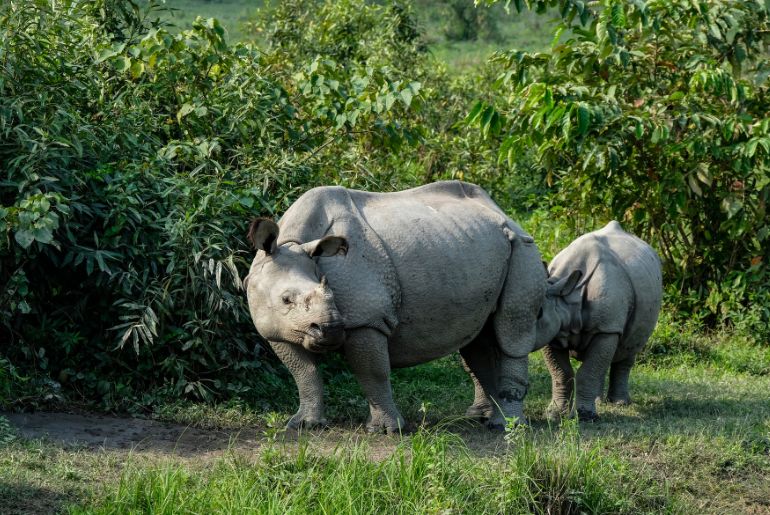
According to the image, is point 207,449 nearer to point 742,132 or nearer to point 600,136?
point 600,136

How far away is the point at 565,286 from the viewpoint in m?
7.84

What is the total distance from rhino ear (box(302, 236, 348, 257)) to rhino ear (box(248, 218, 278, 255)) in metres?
0.19

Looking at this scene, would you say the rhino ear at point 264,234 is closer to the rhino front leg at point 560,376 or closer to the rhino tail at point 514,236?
the rhino tail at point 514,236

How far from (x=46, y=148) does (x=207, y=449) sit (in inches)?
85.5

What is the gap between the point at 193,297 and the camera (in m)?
7.42

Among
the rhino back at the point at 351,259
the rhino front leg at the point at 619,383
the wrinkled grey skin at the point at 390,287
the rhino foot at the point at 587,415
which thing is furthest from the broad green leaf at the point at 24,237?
the rhino front leg at the point at 619,383

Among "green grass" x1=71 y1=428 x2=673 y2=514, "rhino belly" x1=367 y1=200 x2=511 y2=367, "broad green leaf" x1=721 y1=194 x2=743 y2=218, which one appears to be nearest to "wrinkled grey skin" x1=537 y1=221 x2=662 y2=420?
"rhino belly" x1=367 y1=200 x2=511 y2=367

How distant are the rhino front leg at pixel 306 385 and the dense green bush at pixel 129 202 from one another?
34.4 inches

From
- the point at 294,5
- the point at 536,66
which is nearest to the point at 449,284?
the point at 536,66

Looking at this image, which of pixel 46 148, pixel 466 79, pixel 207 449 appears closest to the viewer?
pixel 207 449

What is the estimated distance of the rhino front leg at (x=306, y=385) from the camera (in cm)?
658

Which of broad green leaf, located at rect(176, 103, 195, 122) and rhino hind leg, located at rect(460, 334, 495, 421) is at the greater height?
broad green leaf, located at rect(176, 103, 195, 122)

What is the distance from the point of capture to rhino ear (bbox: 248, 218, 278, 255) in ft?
20.6

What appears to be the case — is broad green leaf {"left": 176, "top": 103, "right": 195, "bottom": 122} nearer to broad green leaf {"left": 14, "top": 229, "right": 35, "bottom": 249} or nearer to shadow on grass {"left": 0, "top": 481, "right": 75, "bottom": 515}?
broad green leaf {"left": 14, "top": 229, "right": 35, "bottom": 249}
